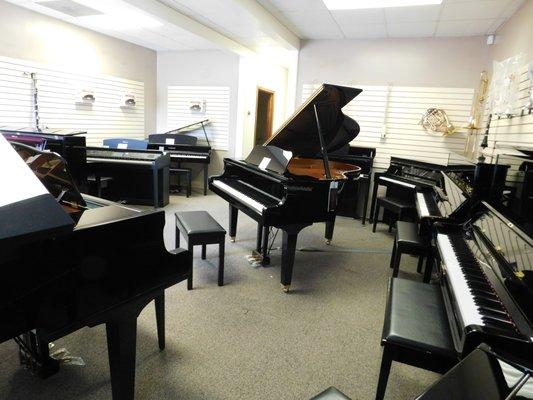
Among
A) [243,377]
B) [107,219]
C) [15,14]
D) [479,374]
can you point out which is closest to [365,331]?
[243,377]

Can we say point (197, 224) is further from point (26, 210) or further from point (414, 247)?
point (26, 210)

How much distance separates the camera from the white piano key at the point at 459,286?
1.22 m

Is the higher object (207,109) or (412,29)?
(412,29)

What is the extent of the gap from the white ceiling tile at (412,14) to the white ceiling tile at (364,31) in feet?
0.95

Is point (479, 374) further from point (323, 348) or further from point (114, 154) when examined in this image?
point (114, 154)

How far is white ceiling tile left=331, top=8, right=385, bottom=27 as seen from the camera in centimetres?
405

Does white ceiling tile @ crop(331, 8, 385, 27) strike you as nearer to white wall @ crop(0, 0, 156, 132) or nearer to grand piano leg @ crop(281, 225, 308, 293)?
grand piano leg @ crop(281, 225, 308, 293)

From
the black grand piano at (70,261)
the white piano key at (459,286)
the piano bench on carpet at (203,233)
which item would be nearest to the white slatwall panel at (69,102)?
the piano bench on carpet at (203,233)

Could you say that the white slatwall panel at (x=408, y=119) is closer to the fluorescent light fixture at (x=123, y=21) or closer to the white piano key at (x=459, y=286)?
the fluorescent light fixture at (x=123, y=21)

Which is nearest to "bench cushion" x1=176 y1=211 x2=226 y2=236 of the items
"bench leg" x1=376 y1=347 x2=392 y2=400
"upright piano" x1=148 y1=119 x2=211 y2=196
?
"bench leg" x1=376 y1=347 x2=392 y2=400

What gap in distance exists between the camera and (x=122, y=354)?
4.49ft

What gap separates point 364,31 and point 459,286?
14.0ft

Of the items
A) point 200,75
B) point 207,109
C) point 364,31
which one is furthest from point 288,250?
point 200,75

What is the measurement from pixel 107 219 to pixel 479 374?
4.27ft
